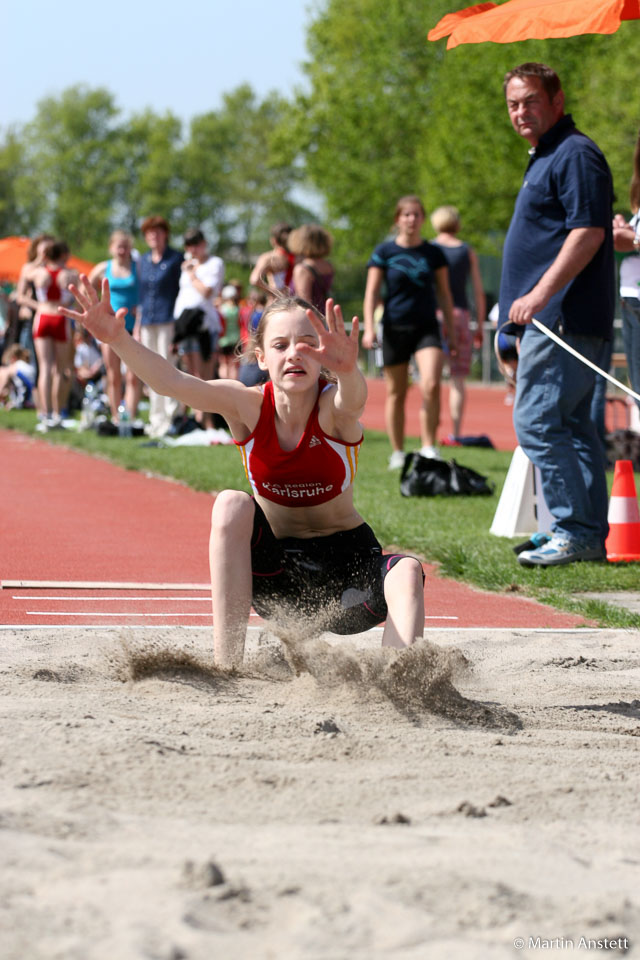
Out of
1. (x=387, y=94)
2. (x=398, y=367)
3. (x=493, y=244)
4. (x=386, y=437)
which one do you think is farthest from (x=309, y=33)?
(x=398, y=367)

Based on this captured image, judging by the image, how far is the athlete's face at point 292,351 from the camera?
4133 millimetres

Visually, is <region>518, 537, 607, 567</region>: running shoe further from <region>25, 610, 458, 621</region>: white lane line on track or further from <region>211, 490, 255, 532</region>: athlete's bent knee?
<region>211, 490, 255, 532</region>: athlete's bent knee

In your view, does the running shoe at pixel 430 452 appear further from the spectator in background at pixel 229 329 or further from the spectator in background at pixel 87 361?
the spectator in background at pixel 87 361

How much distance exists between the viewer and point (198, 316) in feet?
44.5

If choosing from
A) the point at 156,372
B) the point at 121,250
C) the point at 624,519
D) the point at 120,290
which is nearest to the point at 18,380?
the point at 120,290

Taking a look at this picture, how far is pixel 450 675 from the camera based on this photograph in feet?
12.3

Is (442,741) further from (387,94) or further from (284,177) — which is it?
(284,177)

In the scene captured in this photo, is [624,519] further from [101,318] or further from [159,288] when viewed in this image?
[159,288]

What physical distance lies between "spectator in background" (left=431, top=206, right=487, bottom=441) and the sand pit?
331 inches

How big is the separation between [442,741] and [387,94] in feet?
147

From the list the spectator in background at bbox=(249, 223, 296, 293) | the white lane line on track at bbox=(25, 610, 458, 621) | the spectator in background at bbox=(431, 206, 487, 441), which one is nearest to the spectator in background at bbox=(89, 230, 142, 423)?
the spectator in background at bbox=(249, 223, 296, 293)

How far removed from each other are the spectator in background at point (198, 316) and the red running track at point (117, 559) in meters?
2.83

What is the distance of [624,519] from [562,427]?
2.35 ft

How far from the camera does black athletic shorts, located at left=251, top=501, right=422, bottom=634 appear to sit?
4223 millimetres
